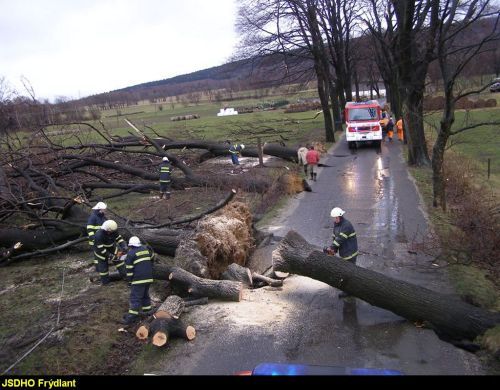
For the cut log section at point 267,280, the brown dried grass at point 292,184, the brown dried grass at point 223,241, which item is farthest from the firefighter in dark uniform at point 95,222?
the brown dried grass at point 292,184

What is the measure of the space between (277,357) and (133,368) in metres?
2.01

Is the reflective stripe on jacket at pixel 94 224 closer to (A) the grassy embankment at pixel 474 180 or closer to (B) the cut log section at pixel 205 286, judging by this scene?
(B) the cut log section at pixel 205 286

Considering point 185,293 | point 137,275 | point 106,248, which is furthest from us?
point 106,248

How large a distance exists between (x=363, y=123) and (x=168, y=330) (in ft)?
72.9

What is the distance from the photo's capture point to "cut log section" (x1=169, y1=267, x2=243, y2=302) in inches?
325

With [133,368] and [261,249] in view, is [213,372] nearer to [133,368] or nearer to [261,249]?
[133,368]

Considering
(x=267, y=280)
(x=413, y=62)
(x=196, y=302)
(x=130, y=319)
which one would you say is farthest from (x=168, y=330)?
(x=413, y=62)

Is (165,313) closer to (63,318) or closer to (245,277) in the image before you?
(63,318)

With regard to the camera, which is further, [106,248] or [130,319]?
[106,248]

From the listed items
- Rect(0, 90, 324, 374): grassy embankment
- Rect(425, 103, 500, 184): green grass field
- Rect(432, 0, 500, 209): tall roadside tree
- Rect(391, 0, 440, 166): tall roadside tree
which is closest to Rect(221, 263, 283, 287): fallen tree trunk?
Rect(0, 90, 324, 374): grassy embankment

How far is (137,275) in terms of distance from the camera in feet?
25.4

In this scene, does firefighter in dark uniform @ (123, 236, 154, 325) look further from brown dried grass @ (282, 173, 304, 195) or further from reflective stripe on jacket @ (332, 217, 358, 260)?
brown dried grass @ (282, 173, 304, 195)

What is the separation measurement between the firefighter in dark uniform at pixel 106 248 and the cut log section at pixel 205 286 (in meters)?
1.28

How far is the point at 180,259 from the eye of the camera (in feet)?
30.3
